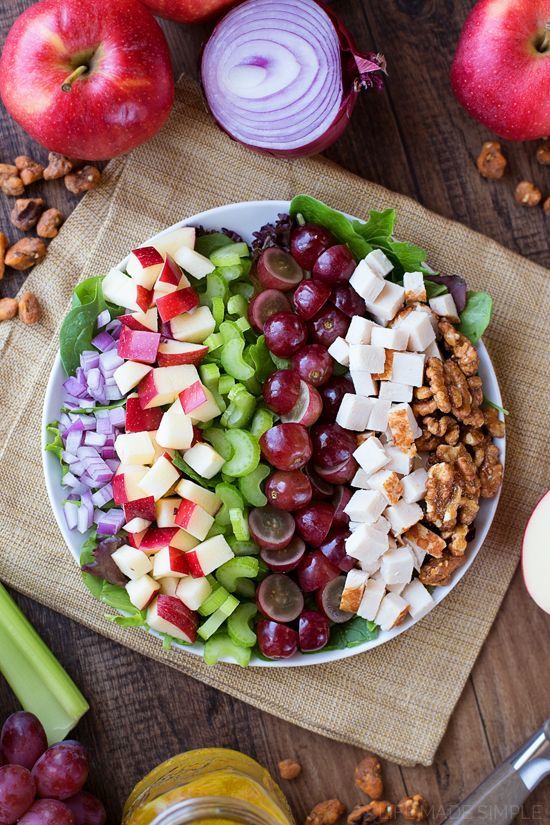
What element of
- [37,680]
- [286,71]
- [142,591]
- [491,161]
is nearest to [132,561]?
[142,591]

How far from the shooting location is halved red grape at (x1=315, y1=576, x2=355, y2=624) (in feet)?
4.91

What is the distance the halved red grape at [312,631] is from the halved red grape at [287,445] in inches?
11.1

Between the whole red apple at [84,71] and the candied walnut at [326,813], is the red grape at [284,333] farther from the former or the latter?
the candied walnut at [326,813]

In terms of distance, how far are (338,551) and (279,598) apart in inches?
5.3

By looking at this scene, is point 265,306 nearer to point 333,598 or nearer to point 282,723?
point 333,598

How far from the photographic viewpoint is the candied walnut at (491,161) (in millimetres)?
1663

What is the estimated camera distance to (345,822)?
5.34ft

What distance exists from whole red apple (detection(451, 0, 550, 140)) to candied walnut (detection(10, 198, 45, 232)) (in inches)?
34.2

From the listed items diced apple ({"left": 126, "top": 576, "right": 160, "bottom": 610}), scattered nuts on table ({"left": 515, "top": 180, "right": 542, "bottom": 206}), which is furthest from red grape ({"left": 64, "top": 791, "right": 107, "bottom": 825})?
scattered nuts on table ({"left": 515, "top": 180, "right": 542, "bottom": 206})

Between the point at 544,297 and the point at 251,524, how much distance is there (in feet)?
2.42

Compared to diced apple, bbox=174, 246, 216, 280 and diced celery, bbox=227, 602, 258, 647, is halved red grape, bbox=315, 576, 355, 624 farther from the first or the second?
diced apple, bbox=174, 246, 216, 280

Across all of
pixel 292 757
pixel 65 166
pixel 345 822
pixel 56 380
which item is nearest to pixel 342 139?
pixel 65 166

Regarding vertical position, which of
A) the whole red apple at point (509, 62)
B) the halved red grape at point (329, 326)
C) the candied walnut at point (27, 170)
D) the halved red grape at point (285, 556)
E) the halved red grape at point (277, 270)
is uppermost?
the whole red apple at point (509, 62)

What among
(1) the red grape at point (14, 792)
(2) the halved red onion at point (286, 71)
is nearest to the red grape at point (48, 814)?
(1) the red grape at point (14, 792)
